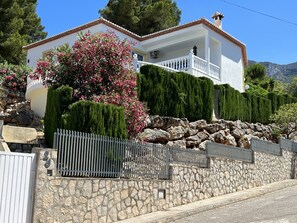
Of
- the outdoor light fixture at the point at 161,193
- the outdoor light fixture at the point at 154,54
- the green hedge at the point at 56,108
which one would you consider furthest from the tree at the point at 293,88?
the green hedge at the point at 56,108

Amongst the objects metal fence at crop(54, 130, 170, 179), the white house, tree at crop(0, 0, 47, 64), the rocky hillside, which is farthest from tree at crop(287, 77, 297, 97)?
metal fence at crop(54, 130, 170, 179)

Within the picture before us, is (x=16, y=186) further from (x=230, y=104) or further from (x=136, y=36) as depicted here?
(x=136, y=36)

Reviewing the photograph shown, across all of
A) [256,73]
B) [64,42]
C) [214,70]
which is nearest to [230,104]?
[214,70]

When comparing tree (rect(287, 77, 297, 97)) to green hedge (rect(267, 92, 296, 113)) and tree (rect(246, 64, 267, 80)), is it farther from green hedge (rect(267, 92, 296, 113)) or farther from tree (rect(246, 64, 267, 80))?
green hedge (rect(267, 92, 296, 113))

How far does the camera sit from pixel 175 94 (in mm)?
16844

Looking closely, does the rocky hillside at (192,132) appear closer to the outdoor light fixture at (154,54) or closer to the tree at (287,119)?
the tree at (287,119)

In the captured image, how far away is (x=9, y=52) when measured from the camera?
2975 cm

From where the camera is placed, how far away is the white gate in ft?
25.0

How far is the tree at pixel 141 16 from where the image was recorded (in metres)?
33.8

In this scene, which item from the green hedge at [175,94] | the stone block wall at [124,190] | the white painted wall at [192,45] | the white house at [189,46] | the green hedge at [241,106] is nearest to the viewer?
the stone block wall at [124,190]

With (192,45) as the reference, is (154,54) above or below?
below

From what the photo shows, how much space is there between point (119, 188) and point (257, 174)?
8.16 m

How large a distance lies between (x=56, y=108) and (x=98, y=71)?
6.60 feet

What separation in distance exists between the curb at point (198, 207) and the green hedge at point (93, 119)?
7.90 ft
